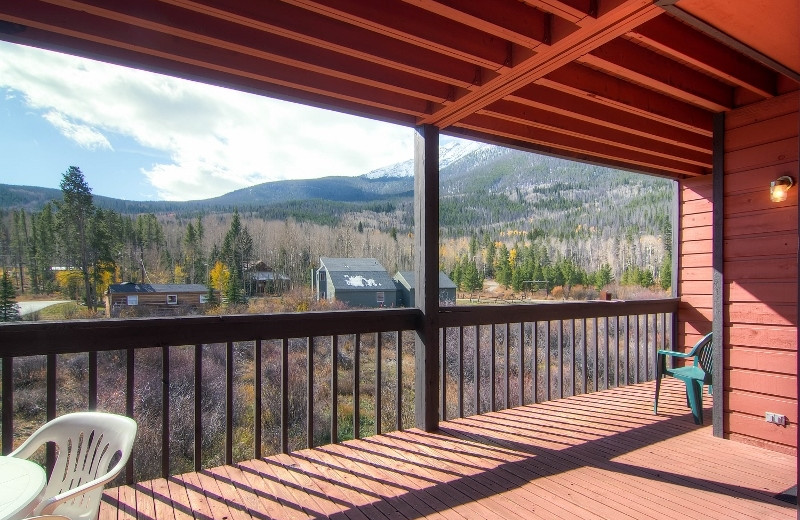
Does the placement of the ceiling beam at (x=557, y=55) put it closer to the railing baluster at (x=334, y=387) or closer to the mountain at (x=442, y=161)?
the mountain at (x=442, y=161)

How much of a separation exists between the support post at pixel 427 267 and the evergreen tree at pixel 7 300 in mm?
2483

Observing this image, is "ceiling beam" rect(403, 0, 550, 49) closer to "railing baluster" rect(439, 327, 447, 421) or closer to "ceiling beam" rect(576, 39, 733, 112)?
"ceiling beam" rect(576, 39, 733, 112)

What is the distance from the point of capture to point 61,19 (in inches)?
74.5

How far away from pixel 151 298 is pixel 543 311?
3.17 metres

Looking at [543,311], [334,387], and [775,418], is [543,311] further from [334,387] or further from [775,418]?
[334,387]

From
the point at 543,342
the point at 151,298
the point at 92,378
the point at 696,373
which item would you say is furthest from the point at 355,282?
the point at 696,373

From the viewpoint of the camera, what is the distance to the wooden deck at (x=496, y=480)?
2125mm

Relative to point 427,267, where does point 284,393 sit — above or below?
below

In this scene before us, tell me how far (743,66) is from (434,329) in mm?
2553

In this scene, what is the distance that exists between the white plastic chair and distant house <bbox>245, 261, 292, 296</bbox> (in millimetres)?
1891

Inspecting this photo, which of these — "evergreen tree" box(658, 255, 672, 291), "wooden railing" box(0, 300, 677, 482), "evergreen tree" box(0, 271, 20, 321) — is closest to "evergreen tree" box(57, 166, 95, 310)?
"evergreen tree" box(0, 271, 20, 321)

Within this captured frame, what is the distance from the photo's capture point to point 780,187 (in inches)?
108

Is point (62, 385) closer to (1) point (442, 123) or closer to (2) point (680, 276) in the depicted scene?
(1) point (442, 123)

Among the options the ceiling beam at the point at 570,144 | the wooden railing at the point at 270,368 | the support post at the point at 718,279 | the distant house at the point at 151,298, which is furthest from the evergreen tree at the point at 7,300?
the support post at the point at 718,279
